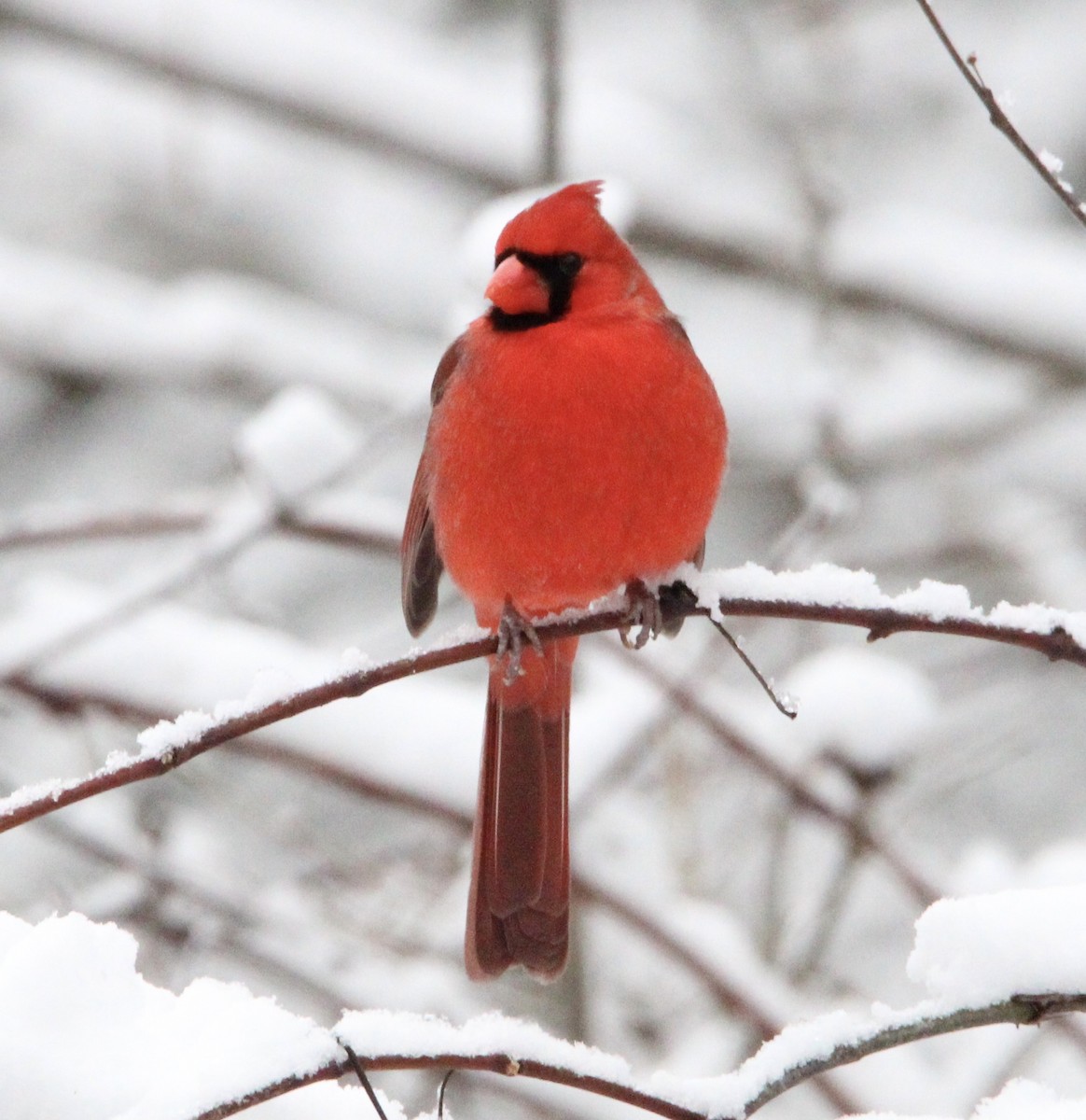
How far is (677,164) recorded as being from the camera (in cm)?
564

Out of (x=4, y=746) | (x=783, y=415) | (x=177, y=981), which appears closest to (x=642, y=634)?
(x=177, y=981)

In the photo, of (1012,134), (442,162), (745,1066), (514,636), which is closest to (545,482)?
(514,636)

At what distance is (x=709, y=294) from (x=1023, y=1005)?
20.5 ft

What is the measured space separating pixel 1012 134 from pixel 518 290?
120 cm

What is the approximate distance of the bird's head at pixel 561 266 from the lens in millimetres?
2580

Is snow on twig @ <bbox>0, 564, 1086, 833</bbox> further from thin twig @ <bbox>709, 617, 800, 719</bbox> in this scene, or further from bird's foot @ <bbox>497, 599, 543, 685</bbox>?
bird's foot @ <bbox>497, 599, 543, 685</bbox>

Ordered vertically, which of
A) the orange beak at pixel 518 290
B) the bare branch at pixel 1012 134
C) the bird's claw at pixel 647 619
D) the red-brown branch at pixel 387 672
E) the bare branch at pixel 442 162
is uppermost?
the bare branch at pixel 442 162

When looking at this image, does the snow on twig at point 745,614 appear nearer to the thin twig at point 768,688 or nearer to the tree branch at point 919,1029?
the thin twig at point 768,688

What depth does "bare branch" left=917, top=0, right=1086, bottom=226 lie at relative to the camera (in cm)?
144

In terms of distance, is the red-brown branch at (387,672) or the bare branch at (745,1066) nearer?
the bare branch at (745,1066)

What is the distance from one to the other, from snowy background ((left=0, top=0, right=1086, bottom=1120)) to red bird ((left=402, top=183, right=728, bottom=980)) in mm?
214

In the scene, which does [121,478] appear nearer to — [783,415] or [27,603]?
[783,415]

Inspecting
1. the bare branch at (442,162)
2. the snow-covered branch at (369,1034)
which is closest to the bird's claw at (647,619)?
the snow-covered branch at (369,1034)

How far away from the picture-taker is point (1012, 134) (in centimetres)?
146
